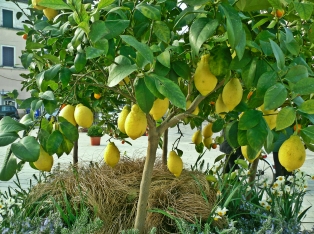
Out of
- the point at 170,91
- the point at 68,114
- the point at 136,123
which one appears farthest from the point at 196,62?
the point at 68,114

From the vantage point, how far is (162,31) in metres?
0.78

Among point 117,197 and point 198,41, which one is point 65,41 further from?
point 117,197

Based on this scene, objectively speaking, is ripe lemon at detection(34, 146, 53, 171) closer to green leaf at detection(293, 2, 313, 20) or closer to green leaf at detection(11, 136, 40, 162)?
green leaf at detection(11, 136, 40, 162)

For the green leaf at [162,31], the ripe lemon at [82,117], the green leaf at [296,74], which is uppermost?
the green leaf at [162,31]

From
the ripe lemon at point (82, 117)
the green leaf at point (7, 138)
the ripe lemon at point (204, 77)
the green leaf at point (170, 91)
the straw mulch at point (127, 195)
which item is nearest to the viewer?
the green leaf at point (170, 91)

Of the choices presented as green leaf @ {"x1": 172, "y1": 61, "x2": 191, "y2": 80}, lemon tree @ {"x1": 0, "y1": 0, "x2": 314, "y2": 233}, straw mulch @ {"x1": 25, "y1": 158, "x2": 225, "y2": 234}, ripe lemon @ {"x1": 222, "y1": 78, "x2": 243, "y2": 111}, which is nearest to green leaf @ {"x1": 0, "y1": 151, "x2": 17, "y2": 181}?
lemon tree @ {"x1": 0, "y1": 0, "x2": 314, "y2": 233}

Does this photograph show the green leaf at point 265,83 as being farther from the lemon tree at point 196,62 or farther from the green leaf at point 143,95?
the green leaf at point 143,95

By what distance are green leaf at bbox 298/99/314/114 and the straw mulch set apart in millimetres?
953

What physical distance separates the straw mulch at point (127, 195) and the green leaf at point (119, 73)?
3.18 ft

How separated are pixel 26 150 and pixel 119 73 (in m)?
0.25

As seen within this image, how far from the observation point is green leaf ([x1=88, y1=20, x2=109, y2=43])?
2.14 feet

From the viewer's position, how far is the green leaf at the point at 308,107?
2.10ft

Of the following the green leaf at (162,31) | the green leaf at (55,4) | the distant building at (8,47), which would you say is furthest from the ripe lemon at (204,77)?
the distant building at (8,47)

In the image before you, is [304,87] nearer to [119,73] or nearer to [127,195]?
[119,73]
